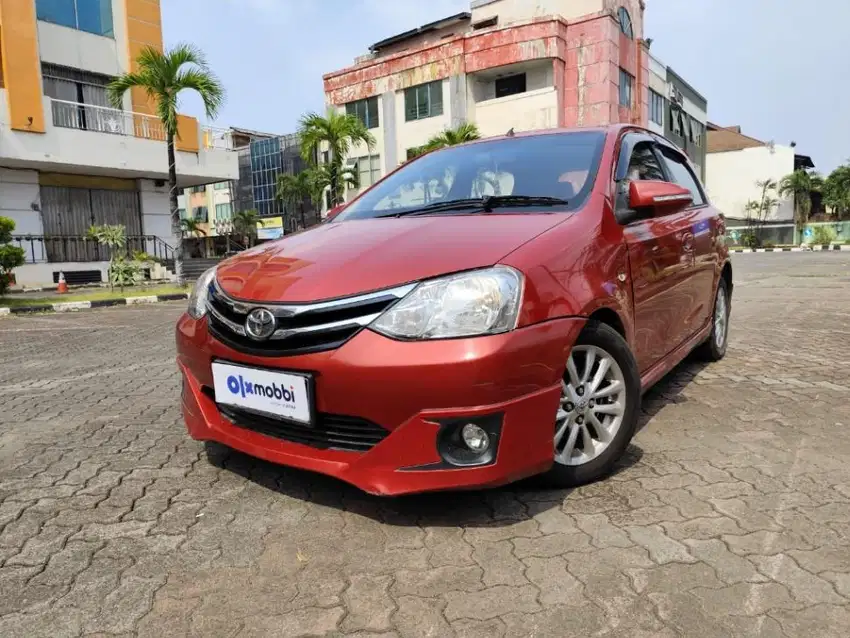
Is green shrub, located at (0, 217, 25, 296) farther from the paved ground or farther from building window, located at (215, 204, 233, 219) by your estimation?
building window, located at (215, 204, 233, 219)

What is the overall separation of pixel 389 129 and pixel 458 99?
170 inches

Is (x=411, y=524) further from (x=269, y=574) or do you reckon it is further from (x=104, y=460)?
(x=104, y=460)

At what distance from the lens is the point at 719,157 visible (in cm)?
5119

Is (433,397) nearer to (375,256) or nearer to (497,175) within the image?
(375,256)

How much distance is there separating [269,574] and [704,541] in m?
1.39

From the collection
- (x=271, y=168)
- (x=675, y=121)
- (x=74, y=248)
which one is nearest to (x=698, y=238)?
(x=74, y=248)

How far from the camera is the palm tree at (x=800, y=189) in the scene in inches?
1822

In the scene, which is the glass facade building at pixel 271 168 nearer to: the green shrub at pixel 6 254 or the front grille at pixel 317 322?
the green shrub at pixel 6 254

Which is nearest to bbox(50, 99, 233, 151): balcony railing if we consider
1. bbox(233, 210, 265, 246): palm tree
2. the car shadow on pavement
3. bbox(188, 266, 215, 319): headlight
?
bbox(188, 266, 215, 319): headlight

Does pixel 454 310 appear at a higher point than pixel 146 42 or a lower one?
lower

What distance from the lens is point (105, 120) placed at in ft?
60.1

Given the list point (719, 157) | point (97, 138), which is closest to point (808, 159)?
point (719, 157)

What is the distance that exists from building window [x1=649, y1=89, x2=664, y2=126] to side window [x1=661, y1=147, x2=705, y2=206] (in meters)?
Answer: 34.2

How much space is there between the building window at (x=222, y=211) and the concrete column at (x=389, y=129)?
3154cm
